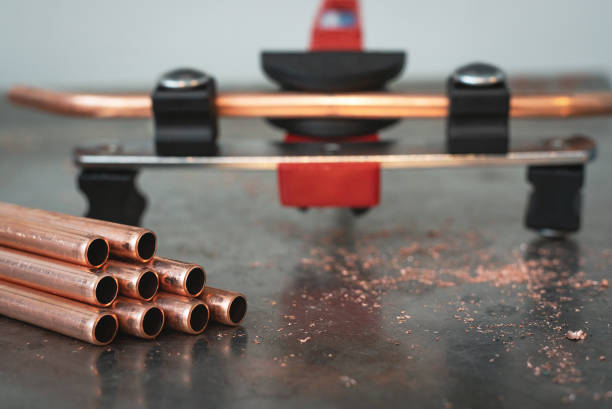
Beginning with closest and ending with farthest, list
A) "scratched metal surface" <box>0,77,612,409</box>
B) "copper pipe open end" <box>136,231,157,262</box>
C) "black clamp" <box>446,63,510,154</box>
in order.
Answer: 1. "scratched metal surface" <box>0,77,612,409</box>
2. "copper pipe open end" <box>136,231,157,262</box>
3. "black clamp" <box>446,63,510,154</box>

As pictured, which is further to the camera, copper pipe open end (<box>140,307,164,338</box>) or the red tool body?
the red tool body

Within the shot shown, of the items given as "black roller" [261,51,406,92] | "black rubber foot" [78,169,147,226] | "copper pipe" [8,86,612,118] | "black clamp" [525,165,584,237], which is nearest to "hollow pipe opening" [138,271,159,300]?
"black rubber foot" [78,169,147,226]

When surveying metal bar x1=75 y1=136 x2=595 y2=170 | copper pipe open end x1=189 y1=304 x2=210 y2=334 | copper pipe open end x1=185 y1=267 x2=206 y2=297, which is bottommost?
copper pipe open end x1=189 y1=304 x2=210 y2=334

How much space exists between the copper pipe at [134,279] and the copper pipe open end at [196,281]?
0.07 metres

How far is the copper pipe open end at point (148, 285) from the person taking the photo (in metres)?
1.47

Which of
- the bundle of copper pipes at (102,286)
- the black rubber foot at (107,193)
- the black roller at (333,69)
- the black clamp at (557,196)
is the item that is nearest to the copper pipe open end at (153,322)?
the bundle of copper pipes at (102,286)

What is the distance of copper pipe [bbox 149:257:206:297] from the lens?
4.83 feet

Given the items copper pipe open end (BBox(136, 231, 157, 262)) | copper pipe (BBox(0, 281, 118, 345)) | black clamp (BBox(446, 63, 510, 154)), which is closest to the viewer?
copper pipe (BBox(0, 281, 118, 345))

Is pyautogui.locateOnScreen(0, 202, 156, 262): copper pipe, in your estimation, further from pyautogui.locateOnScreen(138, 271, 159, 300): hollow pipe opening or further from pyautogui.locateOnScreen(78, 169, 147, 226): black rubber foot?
pyautogui.locateOnScreen(78, 169, 147, 226): black rubber foot

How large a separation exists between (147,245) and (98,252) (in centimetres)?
10

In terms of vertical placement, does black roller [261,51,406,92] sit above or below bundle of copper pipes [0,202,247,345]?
above

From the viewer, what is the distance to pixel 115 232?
1.49 m

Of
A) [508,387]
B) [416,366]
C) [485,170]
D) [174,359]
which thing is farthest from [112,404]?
[485,170]

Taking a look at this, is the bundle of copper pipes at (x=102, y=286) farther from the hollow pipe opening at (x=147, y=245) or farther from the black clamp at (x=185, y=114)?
the black clamp at (x=185, y=114)
